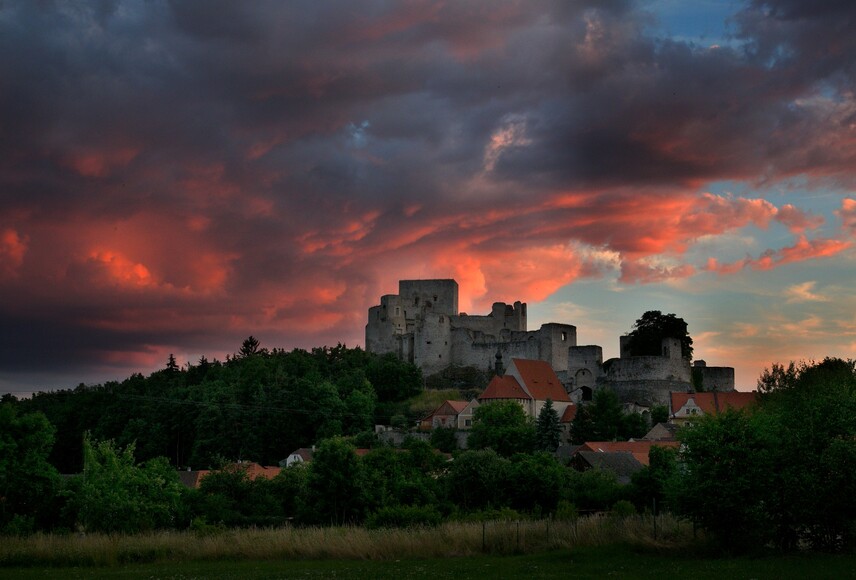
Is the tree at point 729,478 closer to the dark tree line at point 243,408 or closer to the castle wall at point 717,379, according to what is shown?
the dark tree line at point 243,408

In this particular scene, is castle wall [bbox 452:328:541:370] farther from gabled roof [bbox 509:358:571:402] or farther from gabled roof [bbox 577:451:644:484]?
gabled roof [bbox 577:451:644:484]

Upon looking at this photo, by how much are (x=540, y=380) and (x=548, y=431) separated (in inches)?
463

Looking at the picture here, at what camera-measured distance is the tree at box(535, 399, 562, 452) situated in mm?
70188

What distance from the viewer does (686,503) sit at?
88.3ft

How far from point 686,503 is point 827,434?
4769mm

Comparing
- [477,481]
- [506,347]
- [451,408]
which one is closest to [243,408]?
[451,408]

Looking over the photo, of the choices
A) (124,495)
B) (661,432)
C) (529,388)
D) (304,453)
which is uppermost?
(529,388)

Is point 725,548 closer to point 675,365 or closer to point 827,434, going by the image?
point 827,434

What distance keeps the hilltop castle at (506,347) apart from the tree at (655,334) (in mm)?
1569

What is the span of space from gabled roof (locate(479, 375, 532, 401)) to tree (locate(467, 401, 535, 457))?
20.1 ft

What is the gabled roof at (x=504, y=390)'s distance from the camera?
7950cm

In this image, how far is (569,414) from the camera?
7925 cm

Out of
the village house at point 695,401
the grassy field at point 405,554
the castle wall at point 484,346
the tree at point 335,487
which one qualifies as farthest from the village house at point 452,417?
the grassy field at point 405,554

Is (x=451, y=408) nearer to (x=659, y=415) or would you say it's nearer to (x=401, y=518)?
(x=659, y=415)
